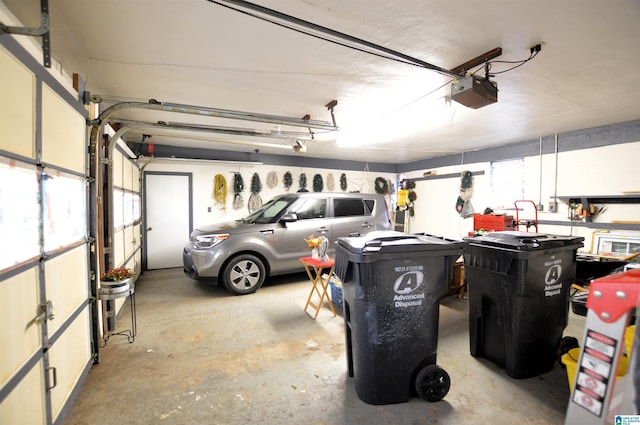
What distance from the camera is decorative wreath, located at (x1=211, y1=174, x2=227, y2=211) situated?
6.52m

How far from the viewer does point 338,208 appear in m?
5.26

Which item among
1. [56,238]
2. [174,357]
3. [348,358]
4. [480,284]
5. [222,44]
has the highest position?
[222,44]

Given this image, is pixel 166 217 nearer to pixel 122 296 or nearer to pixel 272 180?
pixel 272 180

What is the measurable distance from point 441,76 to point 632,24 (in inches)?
51.1

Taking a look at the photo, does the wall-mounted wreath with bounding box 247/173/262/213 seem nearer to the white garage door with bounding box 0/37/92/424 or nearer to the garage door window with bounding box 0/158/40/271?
the white garage door with bounding box 0/37/92/424

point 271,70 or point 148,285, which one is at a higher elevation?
point 271,70

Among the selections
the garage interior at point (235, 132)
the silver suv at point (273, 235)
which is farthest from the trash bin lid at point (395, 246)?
the silver suv at point (273, 235)

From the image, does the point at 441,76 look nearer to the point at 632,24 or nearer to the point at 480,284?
the point at 632,24

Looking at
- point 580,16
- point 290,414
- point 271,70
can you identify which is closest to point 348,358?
point 290,414

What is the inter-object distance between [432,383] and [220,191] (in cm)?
579

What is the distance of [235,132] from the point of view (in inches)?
170

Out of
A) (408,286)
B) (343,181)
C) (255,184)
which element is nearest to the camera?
(408,286)

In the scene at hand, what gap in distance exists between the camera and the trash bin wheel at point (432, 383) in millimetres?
1989

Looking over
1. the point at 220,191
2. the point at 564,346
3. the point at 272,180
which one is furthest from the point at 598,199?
the point at 220,191
